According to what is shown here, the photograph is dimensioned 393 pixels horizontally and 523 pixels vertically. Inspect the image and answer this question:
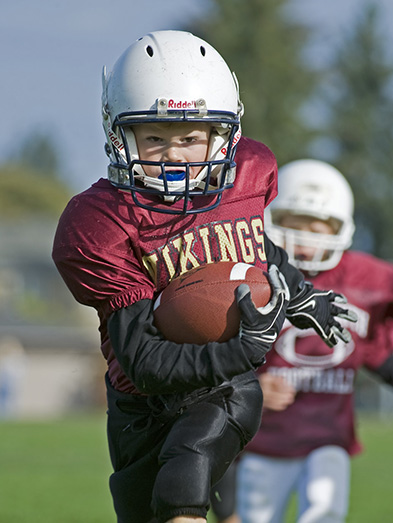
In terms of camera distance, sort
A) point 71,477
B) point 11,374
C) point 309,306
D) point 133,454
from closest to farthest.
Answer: point 133,454 → point 309,306 → point 71,477 → point 11,374

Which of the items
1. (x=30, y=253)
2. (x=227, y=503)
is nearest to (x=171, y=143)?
(x=227, y=503)

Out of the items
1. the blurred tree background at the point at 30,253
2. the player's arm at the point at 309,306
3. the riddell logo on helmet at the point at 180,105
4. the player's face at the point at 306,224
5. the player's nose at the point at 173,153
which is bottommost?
the blurred tree background at the point at 30,253

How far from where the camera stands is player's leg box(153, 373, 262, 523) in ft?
10.0

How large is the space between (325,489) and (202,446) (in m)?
1.90

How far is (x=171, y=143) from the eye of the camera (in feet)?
10.8

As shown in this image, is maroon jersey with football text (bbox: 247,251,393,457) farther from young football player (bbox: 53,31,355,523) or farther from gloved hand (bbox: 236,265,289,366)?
gloved hand (bbox: 236,265,289,366)

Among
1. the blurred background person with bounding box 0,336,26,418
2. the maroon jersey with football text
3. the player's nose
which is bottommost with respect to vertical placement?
the blurred background person with bounding box 0,336,26,418

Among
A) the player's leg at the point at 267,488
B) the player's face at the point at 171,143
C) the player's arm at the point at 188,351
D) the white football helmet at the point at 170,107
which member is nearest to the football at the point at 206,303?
the player's arm at the point at 188,351

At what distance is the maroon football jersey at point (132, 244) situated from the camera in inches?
127

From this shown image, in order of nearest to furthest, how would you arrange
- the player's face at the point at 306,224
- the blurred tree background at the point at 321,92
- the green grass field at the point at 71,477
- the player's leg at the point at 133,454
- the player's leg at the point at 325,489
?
1. the player's leg at the point at 133,454
2. the player's leg at the point at 325,489
3. the player's face at the point at 306,224
4. the green grass field at the point at 71,477
5. the blurred tree background at the point at 321,92

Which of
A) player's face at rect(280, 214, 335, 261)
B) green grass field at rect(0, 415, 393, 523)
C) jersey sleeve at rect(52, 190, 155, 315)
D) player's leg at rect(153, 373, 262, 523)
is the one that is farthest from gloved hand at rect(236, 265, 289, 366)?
green grass field at rect(0, 415, 393, 523)

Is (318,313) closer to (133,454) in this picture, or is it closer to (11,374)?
(133,454)

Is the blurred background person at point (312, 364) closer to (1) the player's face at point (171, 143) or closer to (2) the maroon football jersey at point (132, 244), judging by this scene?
(2) the maroon football jersey at point (132, 244)

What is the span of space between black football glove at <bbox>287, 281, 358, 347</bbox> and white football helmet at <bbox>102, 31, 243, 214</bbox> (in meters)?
0.50
